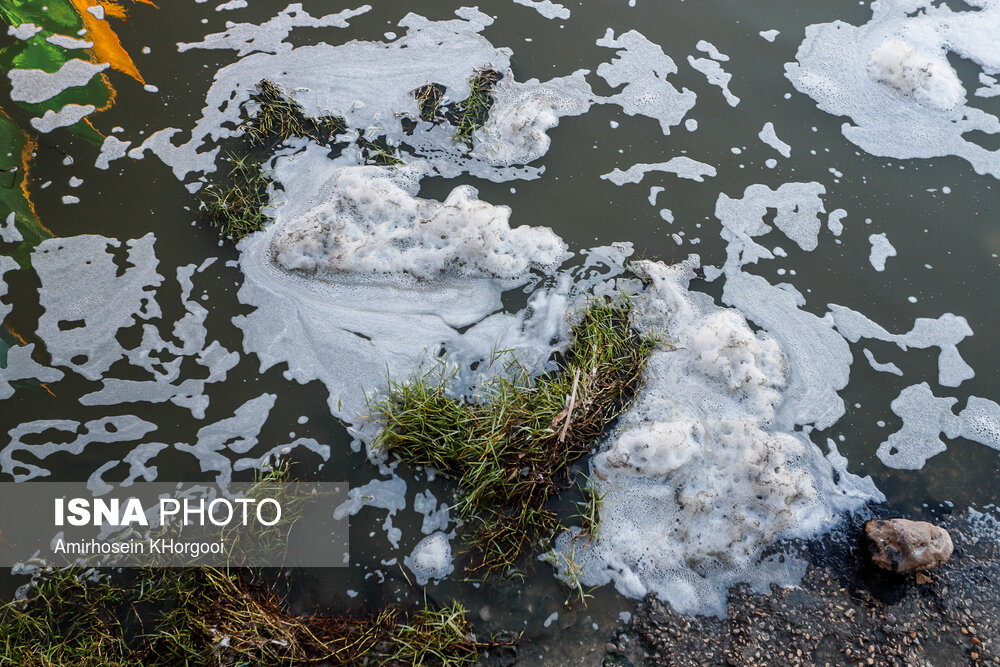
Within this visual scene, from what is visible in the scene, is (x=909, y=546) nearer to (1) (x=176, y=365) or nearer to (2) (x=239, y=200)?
(1) (x=176, y=365)

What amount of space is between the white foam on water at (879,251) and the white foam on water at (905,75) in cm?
82

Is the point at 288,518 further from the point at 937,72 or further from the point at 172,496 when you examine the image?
the point at 937,72

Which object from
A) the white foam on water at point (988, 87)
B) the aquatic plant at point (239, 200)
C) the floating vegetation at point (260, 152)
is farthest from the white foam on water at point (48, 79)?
the white foam on water at point (988, 87)

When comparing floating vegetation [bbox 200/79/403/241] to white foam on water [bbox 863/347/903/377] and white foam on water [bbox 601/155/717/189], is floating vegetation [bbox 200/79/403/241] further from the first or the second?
white foam on water [bbox 863/347/903/377]

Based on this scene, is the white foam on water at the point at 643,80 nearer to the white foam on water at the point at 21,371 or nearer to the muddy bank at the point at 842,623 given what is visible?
the muddy bank at the point at 842,623

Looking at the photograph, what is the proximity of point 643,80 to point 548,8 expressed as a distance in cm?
112

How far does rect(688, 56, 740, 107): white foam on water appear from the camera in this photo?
16.1 feet

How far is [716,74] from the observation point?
500cm

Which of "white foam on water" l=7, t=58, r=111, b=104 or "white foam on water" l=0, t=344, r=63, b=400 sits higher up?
"white foam on water" l=7, t=58, r=111, b=104

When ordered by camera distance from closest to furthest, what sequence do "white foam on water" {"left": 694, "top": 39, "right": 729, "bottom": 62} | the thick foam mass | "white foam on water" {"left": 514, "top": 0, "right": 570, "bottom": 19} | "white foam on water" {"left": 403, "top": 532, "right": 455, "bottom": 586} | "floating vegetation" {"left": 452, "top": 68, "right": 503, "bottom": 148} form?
"white foam on water" {"left": 403, "top": 532, "right": 455, "bottom": 586}, the thick foam mass, "floating vegetation" {"left": 452, "top": 68, "right": 503, "bottom": 148}, "white foam on water" {"left": 694, "top": 39, "right": 729, "bottom": 62}, "white foam on water" {"left": 514, "top": 0, "right": 570, "bottom": 19}

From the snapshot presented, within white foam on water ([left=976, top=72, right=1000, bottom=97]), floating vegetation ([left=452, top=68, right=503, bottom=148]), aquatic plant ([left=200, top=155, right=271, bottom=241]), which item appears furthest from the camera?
white foam on water ([left=976, top=72, right=1000, bottom=97])

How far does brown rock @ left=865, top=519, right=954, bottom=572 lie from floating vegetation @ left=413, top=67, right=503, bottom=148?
359 cm

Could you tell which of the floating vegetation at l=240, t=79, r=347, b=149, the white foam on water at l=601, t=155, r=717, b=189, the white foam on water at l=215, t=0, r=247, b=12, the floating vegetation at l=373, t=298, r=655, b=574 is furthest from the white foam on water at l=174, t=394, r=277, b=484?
the white foam on water at l=215, t=0, r=247, b=12

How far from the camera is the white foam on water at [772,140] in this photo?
15.3ft
